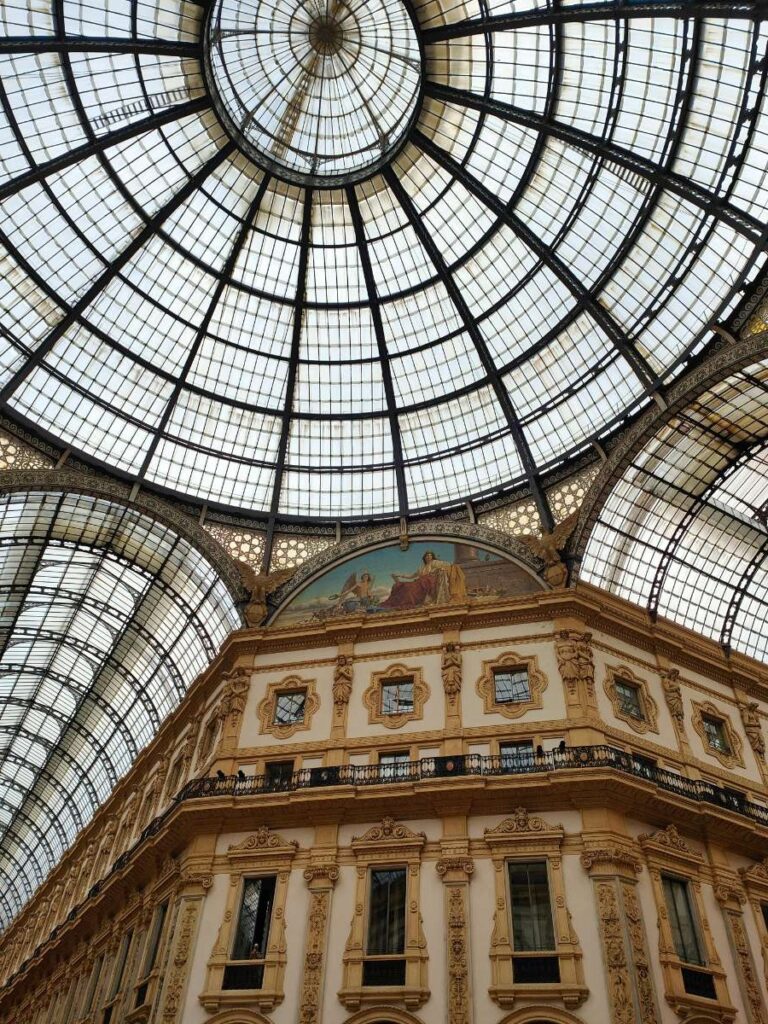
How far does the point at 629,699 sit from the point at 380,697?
9480mm

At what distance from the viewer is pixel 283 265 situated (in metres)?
37.5

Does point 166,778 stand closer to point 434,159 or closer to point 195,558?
point 195,558

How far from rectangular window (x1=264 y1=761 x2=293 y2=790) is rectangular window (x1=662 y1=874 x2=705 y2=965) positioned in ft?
42.5

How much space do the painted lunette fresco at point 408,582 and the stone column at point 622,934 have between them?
1114 centimetres

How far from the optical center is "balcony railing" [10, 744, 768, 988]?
26156mm

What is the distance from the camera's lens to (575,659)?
96.2ft

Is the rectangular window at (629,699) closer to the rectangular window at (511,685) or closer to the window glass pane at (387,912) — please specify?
the rectangular window at (511,685)

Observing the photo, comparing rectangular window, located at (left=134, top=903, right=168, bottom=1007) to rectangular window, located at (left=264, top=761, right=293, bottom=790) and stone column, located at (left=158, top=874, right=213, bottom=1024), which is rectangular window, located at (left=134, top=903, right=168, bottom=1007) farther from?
rectangular window, located at (left=264, top=761, right=293, bottom=790)

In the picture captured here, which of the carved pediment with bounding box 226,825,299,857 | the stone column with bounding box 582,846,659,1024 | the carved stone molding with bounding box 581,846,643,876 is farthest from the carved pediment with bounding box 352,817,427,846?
the stone column with bounding box 582,846,659,1024

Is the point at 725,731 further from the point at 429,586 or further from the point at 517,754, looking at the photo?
the point at 429,586

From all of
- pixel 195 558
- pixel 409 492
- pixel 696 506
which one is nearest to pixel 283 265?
pixel 409 492

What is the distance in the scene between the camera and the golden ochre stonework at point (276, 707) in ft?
98.9

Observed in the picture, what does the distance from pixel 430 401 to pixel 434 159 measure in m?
10.7

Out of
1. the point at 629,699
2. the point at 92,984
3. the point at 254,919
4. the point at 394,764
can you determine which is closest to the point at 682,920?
the point at 629,699
